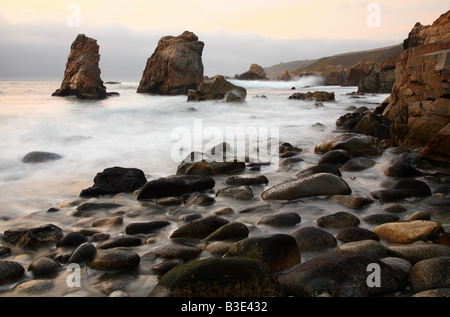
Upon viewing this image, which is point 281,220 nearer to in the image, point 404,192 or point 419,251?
point 419,251

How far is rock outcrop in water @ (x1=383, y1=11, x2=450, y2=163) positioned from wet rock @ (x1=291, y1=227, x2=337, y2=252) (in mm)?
2766

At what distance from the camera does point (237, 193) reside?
3.88 meters

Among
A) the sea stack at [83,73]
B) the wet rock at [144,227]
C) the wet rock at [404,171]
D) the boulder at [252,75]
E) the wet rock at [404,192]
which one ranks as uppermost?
the boulder at [252,75]

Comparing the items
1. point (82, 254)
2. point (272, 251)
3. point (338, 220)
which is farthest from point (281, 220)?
point (82, 254)

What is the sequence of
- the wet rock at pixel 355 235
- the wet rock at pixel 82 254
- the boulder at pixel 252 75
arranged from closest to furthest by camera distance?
the wet rock at pixel 82 254
the wet rock at pixel 355 235
the boulder at pixel 252 75

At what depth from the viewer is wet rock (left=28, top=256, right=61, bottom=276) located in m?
2.32

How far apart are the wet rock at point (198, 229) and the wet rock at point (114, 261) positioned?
1.72 feet

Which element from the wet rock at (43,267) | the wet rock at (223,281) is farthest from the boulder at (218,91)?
the wet rock at (223,281)

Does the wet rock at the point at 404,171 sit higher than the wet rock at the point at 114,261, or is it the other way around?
the wet rock at the point at 404,171

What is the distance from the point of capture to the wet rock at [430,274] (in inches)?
76.5

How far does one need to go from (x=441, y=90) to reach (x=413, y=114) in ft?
1.99

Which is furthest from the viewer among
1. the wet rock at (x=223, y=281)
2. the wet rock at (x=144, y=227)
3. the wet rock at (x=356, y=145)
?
the wet rock at (x=356, y=145)

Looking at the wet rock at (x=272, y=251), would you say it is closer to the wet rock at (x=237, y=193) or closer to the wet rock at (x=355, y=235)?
the wet rock at (x=355, y=235)

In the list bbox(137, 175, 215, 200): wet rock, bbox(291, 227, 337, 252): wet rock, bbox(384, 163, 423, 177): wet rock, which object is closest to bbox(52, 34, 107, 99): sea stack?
bbox(137, 175, 215, 200): wet rock
